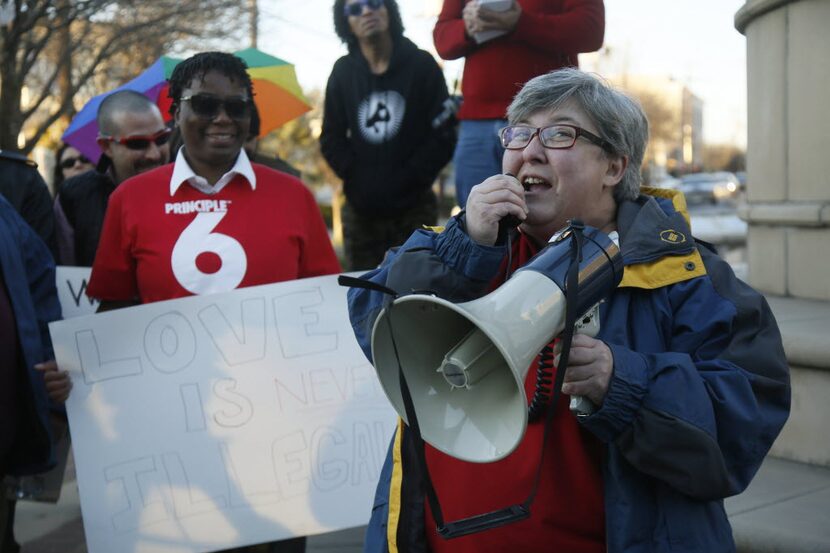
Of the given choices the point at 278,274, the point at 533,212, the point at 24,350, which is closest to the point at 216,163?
the point at 278,274

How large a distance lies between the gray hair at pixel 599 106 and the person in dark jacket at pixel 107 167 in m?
2.60

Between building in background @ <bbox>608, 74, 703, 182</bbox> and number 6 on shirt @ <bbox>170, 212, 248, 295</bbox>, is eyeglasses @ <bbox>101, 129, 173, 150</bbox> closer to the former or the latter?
number 6 on shirt @ <bbox>170, 212, 248, 295</bbox>

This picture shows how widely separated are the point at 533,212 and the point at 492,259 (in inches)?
8.1

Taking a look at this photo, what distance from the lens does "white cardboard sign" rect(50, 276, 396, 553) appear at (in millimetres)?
3586

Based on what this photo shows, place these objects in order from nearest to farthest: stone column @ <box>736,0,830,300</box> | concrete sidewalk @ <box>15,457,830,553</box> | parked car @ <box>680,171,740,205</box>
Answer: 1. concrete sidewalk @ <box>15,457,830,553</box>
2. stone column @ <box>736,0,830,300</box>
3. parked car @ <box>680,171,740,205</box>

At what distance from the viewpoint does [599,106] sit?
241cm

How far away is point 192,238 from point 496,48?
1.85m

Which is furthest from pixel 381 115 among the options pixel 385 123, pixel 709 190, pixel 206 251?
pixel 709 190

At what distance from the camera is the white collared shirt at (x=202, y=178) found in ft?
12.0

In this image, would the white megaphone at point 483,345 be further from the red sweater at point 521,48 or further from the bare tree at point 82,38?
the bare tree at point 82,38

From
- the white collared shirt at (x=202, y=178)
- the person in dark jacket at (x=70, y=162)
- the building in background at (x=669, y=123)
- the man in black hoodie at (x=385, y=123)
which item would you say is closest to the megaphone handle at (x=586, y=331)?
the white collared shirt at (x=202, y=178)

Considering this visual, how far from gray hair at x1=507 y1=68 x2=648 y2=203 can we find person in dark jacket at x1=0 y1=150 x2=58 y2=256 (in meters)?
2.47

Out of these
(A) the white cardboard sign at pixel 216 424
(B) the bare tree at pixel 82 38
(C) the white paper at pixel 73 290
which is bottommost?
(A) the white cardboard sign at pixel 216 424

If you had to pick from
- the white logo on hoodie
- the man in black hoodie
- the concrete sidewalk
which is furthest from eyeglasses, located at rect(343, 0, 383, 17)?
the concrete sidewalk
